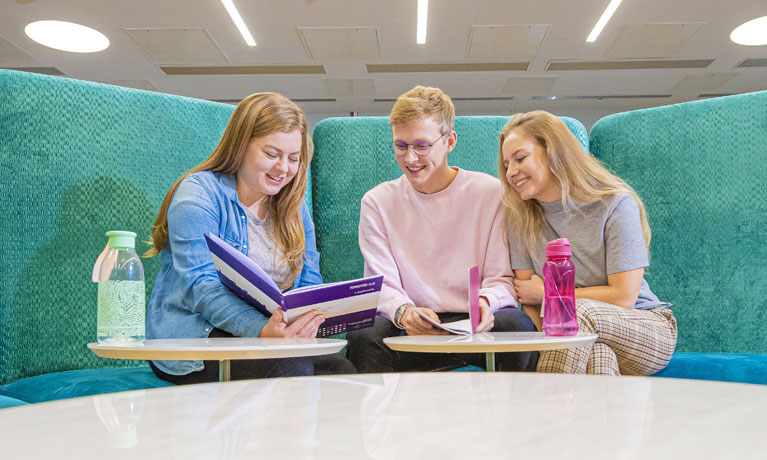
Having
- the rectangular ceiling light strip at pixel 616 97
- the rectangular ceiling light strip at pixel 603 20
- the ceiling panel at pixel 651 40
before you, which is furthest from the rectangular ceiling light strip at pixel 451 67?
the rectangular ceiling light strip at pixel 616 97

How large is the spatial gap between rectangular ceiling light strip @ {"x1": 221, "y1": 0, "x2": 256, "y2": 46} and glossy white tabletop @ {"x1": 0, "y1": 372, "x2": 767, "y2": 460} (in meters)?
4.34

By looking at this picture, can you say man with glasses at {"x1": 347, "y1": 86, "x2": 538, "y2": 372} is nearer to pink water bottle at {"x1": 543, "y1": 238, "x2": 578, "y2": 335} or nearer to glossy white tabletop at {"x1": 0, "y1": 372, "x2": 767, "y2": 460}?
pink water bottle at {"x1": 543, "y1": 238, "x2": 578, "y2": 335}

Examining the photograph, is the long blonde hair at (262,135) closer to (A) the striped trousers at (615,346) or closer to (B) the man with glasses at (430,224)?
(B) the man with glasses at (430,224)

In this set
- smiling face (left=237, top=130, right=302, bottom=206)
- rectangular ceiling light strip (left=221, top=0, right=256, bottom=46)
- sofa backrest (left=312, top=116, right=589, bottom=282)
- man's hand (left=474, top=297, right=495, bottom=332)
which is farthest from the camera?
rectangular ceiling light strip (left=221, top=0, right=256, bottom=46)

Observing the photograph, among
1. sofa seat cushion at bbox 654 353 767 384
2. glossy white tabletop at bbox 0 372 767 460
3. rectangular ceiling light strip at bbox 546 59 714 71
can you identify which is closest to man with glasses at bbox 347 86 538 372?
sofa seat cushion at bbox 654 353 767 384

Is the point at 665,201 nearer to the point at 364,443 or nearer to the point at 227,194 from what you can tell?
the point at 227,194

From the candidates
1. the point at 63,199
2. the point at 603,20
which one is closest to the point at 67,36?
the point at 63,199

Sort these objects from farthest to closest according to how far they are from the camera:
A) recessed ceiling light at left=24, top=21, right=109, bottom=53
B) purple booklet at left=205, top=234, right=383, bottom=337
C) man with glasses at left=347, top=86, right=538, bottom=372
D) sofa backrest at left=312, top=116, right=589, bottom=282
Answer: recessed ceiling light at left=24, top=21, right=109, bottom=53 → sofa backrest at left=312, top=116, right=589, bottom=282 → man with glasses at left=347, top=86, right=538, bottom=372 → purple booklet at left=205, top=234, right=383, bottom=337

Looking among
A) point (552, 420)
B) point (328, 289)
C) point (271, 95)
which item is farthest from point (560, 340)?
point (271, 95)

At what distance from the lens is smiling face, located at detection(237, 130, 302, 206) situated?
161 centimetres

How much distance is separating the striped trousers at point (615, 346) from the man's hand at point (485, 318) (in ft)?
0.51

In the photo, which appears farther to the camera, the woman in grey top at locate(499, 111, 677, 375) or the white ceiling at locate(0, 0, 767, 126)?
the white ceiling at locate(0, 0, 767, 126)

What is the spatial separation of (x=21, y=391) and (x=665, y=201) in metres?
2.04

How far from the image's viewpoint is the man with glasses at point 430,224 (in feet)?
5.65
